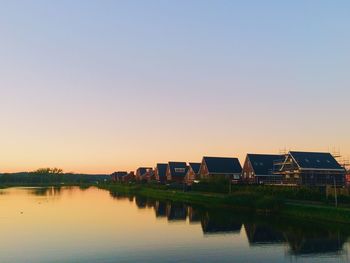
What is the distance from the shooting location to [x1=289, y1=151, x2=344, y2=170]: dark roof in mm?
70219

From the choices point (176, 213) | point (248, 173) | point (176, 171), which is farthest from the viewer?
point (176, 171)

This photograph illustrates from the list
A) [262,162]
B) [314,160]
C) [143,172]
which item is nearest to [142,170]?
[143,172]

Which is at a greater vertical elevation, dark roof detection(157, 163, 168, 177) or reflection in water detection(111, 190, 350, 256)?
dark roof detection(157, 163, 168, 177)

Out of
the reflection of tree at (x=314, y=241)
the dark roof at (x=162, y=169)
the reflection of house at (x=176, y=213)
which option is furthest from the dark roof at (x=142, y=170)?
the reflection of tree at (x=314, y=241)

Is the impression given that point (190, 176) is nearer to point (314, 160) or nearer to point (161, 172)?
point (161, 172)

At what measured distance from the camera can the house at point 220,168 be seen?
89.2 m

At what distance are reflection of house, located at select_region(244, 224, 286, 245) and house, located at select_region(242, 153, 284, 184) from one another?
4106 cm

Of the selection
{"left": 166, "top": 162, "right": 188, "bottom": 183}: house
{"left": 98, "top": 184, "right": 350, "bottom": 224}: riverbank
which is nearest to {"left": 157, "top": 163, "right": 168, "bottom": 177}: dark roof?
{"left": 166, "top": 162, "right": 188, "bottom": 183}: house

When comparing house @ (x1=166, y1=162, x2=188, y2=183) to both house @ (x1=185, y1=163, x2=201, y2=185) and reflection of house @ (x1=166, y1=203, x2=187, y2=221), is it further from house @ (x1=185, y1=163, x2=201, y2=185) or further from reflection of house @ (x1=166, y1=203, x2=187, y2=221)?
reflection of house @ (x1=166, y1=203, x2=187, y2=221)

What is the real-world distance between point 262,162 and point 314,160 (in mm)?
13161

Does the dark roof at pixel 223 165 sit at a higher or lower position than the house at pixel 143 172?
higher

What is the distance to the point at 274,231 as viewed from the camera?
35031 millimetres

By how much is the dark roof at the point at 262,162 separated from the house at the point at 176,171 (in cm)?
3385

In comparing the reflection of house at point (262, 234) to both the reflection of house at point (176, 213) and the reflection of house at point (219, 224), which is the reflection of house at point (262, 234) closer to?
the reflection of house at point (219, 224)
